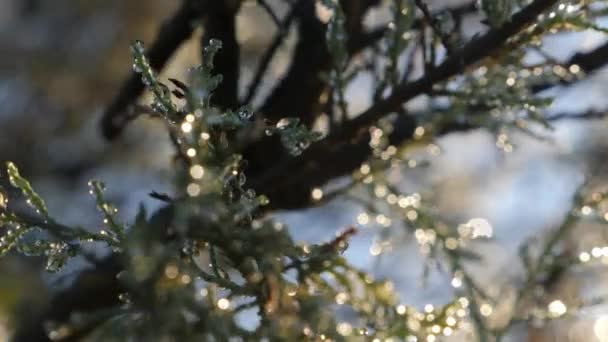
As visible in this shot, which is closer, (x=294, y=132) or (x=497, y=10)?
(x=294, y=132)

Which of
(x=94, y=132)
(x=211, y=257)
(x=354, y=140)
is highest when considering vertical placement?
(x=211, y=257)

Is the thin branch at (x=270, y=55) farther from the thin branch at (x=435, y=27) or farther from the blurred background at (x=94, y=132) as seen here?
the blurred background at (x=94, y=132)

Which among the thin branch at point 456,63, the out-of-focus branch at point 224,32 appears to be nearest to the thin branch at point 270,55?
the out-of-focus branch at point 224,32

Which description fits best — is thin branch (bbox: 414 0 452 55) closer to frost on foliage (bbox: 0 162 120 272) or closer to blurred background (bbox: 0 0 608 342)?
frost on foliage (bbox: 0 162 120 272)

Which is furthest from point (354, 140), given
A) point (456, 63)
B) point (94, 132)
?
point (94, 132)

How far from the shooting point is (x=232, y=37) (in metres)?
0.93

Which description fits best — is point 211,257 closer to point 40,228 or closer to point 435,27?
point 40,228

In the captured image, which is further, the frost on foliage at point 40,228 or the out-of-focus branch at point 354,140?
the out-of-focus branch at point 354,140

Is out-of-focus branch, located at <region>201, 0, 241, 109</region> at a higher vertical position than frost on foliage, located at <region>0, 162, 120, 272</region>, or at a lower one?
lower

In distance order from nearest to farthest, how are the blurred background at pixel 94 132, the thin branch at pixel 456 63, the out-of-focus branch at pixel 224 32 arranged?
the thin branch at pixel 456 63 < the out-of-focus branch at pixel 224 32 < the blurred background at pixel 94 132

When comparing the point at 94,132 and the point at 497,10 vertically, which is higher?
the point at 497,10

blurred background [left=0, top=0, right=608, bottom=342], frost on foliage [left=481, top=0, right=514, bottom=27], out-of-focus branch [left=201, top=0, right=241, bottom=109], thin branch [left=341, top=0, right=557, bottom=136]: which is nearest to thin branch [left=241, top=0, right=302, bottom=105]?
out-of-focus branch [left=201, top=0, right=241, bottom=109]

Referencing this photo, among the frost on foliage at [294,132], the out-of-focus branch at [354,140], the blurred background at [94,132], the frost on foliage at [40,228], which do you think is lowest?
the blurred background at [94,132]

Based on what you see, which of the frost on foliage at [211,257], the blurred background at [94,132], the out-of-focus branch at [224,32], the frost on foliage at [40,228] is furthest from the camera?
the blurred background at [94,132]
